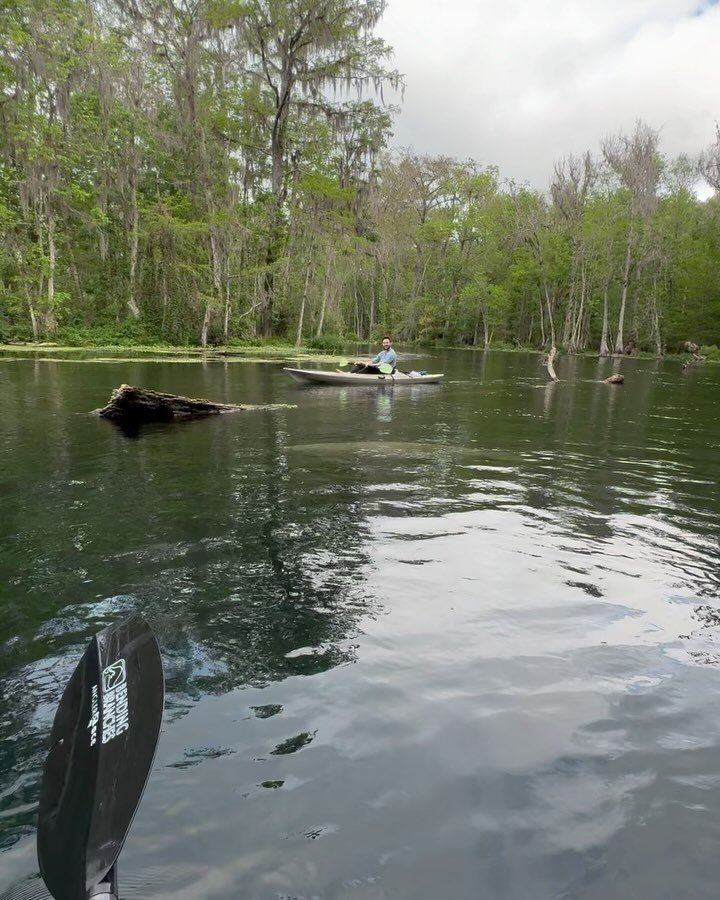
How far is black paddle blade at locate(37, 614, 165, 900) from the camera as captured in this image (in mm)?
1894

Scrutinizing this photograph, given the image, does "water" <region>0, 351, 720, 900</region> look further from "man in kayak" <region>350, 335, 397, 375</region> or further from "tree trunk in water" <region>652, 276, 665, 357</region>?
"tree trunk in water" <region>652, 276, 665, 357</region>

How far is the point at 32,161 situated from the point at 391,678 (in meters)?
28.7

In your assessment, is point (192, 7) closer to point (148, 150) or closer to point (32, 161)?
point (148, 150)

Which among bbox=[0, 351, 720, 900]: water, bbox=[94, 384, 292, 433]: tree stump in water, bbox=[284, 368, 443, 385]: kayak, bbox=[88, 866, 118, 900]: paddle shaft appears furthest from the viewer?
bbox=[284, 368, 443, 385]: kayak

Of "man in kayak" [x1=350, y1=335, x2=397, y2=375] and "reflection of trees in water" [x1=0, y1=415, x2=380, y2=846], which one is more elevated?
"man in kayak" [x1=350, y1=335, x2=397, y2=375]

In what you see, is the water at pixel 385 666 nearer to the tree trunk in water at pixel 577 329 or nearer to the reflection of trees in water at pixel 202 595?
the reflection of trees in water at pixel 202 595

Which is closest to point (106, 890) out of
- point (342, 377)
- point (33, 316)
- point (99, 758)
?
point (99, 758)

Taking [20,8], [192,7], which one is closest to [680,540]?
[20,8]

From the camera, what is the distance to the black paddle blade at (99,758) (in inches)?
74.5

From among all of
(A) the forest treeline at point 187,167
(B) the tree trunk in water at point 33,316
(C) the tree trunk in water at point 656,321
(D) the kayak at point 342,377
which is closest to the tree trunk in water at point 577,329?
(C) the tree trunk in water at point 656,321

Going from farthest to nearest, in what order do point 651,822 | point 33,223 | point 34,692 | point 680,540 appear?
1. point 33,223
2. point 680,540
3. point 34,692
4. point 651,822

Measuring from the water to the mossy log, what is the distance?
7.43 ft

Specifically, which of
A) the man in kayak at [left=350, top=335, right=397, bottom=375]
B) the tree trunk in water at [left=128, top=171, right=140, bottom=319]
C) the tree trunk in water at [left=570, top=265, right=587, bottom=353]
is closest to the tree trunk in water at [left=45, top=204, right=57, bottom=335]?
the tree trunk in water at [left=128, top=171, right=140, bottom=319]

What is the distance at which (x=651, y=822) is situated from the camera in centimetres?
245
